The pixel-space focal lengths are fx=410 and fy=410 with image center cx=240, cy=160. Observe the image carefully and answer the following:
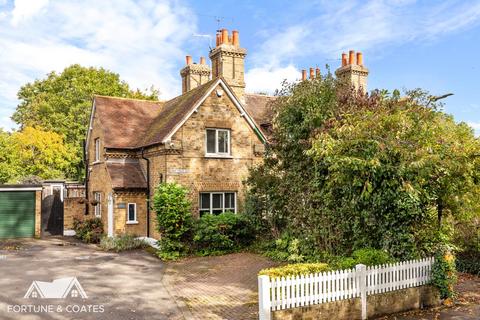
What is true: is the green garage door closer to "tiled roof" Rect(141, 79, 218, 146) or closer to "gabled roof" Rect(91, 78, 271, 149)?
"gabled roof" Rect(91, 78, 271, 149)

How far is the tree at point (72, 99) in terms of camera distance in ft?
152

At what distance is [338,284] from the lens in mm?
10125

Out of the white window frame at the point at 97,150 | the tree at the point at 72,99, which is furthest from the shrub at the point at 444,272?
the tree at the point at 72,99

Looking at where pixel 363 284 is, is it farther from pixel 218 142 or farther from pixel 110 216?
pixel 110 216

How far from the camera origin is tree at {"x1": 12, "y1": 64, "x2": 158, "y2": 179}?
1827 inches

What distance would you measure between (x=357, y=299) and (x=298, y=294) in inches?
71.4

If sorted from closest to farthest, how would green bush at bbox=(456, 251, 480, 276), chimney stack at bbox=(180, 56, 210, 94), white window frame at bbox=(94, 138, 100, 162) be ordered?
green bush at bbox=(456, 251, 480, 276)
white window frame at bbox=(94, 138, 100, 162)
chimney stack at bbox=(180, 56, 210, 94)

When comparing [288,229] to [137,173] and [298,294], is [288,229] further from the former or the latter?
[137,173]

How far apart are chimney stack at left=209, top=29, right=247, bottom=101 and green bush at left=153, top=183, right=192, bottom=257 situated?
463 inches

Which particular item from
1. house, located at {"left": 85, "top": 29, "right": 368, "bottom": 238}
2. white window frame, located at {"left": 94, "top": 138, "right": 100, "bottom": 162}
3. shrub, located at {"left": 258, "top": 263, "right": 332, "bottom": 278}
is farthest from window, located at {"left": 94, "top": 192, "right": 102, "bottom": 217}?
shrub, located at {"left": 258, "top": 263, "right": 332, "bottom": 278}

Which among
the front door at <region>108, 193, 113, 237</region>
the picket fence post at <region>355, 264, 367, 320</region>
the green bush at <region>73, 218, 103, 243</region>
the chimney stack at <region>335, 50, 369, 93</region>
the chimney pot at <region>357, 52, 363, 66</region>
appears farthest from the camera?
the chimney pot at <region>357, 52, 363, 66</region>

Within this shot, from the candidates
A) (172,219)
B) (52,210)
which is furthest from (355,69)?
(52,210)

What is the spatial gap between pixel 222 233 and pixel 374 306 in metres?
9.75

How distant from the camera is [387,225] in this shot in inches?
474
